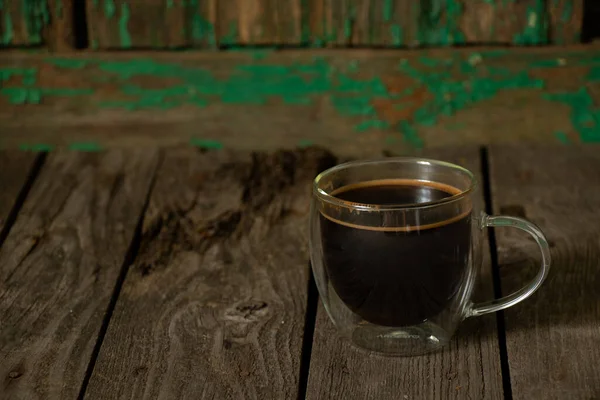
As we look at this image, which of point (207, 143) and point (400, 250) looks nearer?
point (400, 250)

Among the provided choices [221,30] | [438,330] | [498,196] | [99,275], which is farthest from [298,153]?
[438,330]

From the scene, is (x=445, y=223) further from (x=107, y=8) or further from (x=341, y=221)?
(x=107, y=8)

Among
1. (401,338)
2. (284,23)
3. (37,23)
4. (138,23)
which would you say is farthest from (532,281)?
(37,23)

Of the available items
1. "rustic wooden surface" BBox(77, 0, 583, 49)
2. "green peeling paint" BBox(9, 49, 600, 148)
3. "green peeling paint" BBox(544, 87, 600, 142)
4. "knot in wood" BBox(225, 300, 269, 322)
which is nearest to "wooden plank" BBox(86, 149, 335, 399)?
"knot in wood" BBox(225, 300, 269, 322)

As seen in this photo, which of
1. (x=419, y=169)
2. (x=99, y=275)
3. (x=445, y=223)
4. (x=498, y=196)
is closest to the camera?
(x=445, y=223)

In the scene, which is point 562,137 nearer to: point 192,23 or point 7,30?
point 192,23

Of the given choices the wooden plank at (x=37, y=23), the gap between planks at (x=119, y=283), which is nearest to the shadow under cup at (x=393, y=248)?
the gap between planks at (x=119, y=283)
